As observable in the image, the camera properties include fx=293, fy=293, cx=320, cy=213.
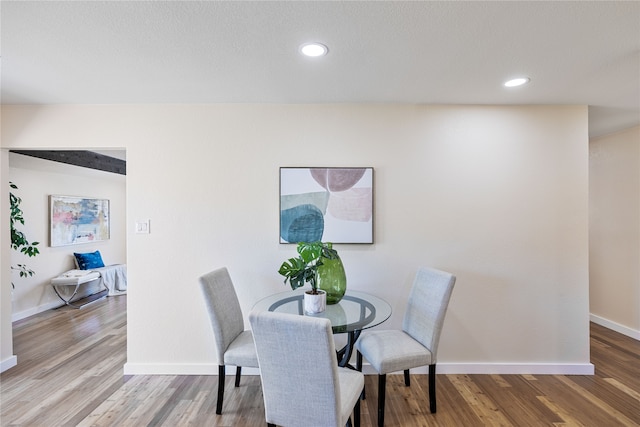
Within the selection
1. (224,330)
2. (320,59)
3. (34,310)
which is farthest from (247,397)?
(34,310)

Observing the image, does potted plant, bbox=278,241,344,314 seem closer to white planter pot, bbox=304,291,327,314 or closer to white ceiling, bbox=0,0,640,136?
white planter pot, bbox=304,291,327,314

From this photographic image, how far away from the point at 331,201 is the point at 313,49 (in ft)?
3.90

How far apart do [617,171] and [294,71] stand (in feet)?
12.7

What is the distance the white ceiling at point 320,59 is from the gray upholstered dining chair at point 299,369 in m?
1.42

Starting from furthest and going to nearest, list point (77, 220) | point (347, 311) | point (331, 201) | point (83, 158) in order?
1. point (77, 220)
2. point (83, 158)
3. point (331, 201)
4. point (347, 311)

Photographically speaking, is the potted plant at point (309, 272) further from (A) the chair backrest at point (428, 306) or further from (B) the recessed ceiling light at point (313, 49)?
(B) the recessed ceiling light at point (313, 49)

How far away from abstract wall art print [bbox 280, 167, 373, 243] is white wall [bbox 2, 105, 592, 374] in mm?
86

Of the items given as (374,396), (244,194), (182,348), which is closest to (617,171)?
(374,396)

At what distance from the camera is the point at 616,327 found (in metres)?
3.37

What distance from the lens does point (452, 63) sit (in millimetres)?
1821

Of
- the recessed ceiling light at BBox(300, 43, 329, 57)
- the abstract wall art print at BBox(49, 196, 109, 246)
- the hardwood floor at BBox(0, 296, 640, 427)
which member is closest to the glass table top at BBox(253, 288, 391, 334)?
the hardwood floor at BBox(0, 296, 640, 427)

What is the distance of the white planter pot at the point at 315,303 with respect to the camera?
185cm

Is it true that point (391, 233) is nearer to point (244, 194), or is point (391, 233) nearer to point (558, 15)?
point (244, 194)

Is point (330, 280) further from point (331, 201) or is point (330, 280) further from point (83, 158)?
point (83, 158)
